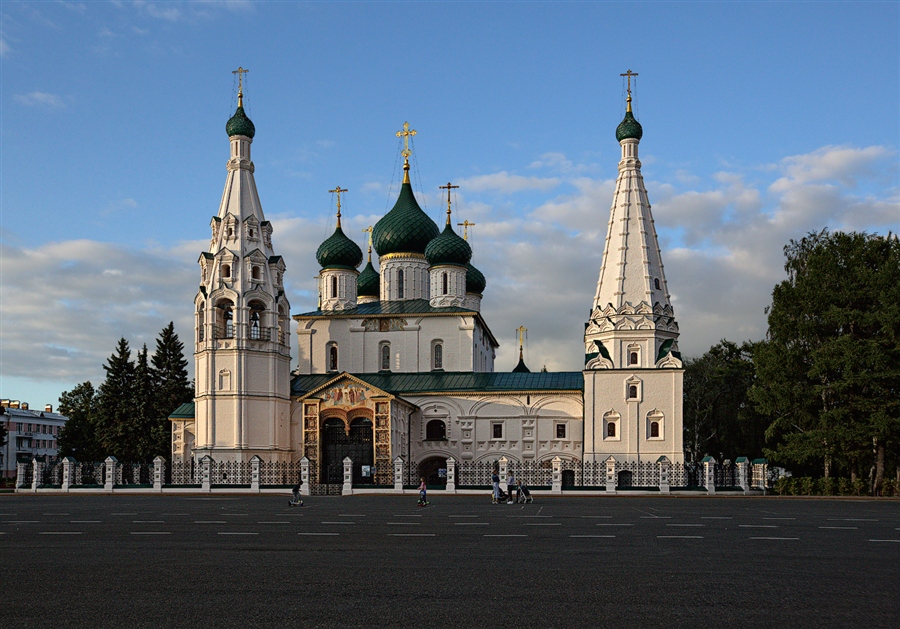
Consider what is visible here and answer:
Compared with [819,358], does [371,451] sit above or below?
below

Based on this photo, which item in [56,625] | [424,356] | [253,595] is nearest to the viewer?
[56,625]

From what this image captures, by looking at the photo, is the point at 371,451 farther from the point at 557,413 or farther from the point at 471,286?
the point at 471,286

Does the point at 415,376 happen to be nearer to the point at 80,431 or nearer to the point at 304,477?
the point at 304,477

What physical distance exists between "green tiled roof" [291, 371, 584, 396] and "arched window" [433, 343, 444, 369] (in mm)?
711

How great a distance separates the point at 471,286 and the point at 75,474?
23347 mm

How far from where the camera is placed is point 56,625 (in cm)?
854

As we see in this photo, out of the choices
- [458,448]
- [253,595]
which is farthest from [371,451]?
[253,595]

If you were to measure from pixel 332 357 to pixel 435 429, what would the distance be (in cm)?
685

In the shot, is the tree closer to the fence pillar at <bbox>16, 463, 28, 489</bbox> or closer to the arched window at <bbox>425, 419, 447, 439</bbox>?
the arched window at <bbox>425, 419, 447, 439</bbox>

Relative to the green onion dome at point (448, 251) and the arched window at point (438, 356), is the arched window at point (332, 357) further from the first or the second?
the green onion dome at point (448, 251)

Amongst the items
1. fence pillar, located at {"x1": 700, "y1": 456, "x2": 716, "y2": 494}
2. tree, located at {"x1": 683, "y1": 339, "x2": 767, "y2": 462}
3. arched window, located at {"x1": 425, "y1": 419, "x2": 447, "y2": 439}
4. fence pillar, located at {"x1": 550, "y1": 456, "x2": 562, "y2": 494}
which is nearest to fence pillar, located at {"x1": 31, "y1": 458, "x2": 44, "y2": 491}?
arched window, located at {"x1": 425, "y1": 419, "x2": 447, "y2": 439}

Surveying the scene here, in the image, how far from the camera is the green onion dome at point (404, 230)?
49750 mm

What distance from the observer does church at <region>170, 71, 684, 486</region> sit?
134 ft

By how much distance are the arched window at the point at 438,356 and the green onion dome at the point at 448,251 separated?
13.7 ft
